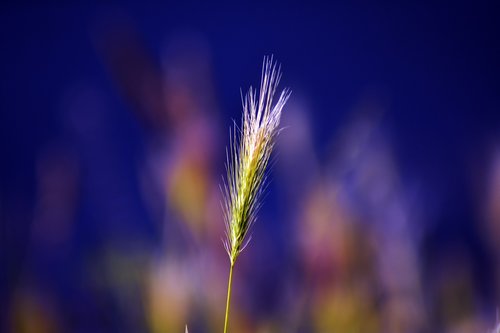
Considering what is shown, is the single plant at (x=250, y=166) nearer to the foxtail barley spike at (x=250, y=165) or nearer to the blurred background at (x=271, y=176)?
the foxtail barley spike at (x=250, y=165)

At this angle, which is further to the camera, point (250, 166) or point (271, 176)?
point (271, 176)

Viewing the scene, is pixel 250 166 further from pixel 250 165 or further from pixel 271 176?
pixel 271 176

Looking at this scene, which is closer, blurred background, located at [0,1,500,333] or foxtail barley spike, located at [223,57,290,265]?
foxtail barley spike, located at [223,57,290,265]

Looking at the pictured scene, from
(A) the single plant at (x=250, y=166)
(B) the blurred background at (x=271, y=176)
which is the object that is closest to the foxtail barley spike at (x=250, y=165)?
(A) the single plant at (x=250, y=166)

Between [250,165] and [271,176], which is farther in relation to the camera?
[271,176]

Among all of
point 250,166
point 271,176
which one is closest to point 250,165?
point 250,166

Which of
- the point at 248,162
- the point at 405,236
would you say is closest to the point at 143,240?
the point at 405,236

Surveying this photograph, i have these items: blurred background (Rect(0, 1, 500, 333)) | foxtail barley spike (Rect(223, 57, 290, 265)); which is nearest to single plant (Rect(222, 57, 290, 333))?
foxtail barley spike (Rect(223, 57, 290, 265))

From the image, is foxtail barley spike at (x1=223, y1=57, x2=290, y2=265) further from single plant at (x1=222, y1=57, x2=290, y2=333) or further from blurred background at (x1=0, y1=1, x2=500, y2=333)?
blurred background at (x1=0, y1=1, x2=500, y2=333)
